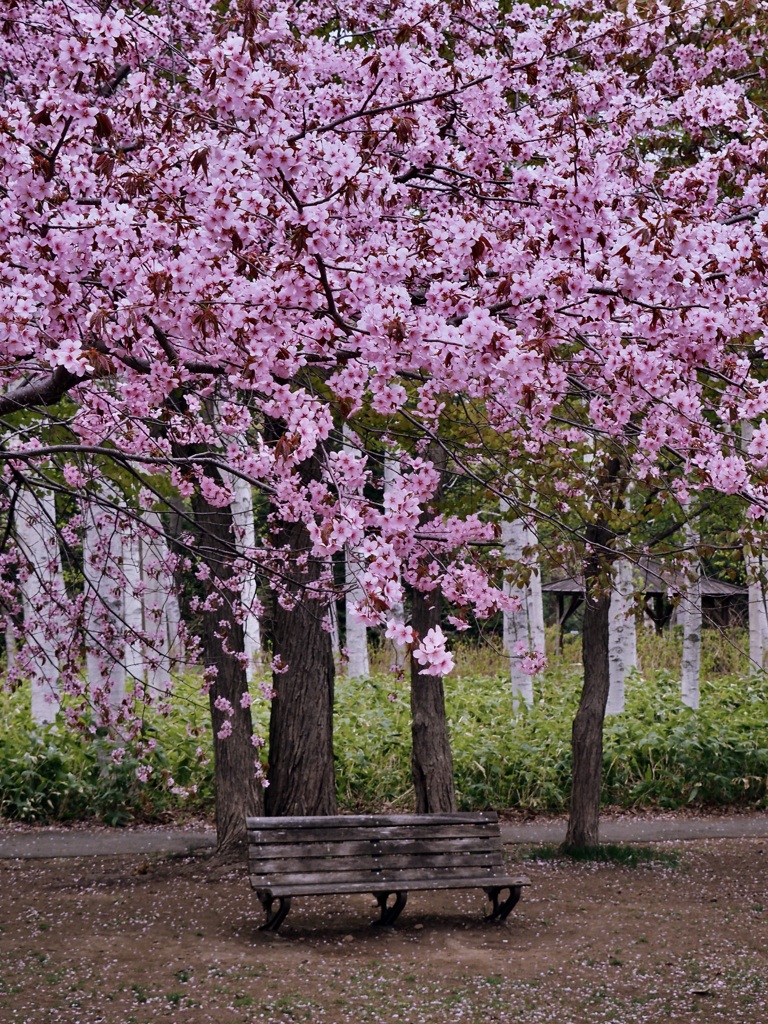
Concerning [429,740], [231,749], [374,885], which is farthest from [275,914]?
[429,740]

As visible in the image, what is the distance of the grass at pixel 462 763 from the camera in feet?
35.3

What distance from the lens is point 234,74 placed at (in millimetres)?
3379

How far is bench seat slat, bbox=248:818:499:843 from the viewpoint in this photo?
6941 millimetres

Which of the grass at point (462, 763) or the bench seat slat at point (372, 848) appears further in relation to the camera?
the grass at point (462, 763)

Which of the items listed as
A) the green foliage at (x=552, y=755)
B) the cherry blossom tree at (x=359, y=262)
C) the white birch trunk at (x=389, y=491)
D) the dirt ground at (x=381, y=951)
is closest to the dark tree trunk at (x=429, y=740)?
the white birch trunk at (x=389, y=491)

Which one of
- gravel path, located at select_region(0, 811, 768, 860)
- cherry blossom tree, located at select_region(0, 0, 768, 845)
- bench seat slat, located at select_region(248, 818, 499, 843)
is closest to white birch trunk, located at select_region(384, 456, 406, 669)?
cherry blossom tree, located at select_region(0, 0, 768, 845)

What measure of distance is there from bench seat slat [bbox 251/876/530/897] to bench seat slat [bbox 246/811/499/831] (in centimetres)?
38

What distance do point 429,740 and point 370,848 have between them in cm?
201

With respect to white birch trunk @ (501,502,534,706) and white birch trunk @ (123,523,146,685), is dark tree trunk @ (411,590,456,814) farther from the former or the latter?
white birch trunk @ (501,502,534,706)

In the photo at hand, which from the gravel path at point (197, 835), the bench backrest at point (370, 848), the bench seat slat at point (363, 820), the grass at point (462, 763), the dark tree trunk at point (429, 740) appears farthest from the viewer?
the grass at point (462, 763)

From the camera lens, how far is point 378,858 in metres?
7.12

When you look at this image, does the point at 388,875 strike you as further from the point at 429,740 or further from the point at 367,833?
the point at 429,740

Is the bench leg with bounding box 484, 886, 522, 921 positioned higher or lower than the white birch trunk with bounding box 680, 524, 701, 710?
lower

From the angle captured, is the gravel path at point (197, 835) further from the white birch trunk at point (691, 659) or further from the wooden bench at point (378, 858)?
the wooden bench at point (378, 858)
